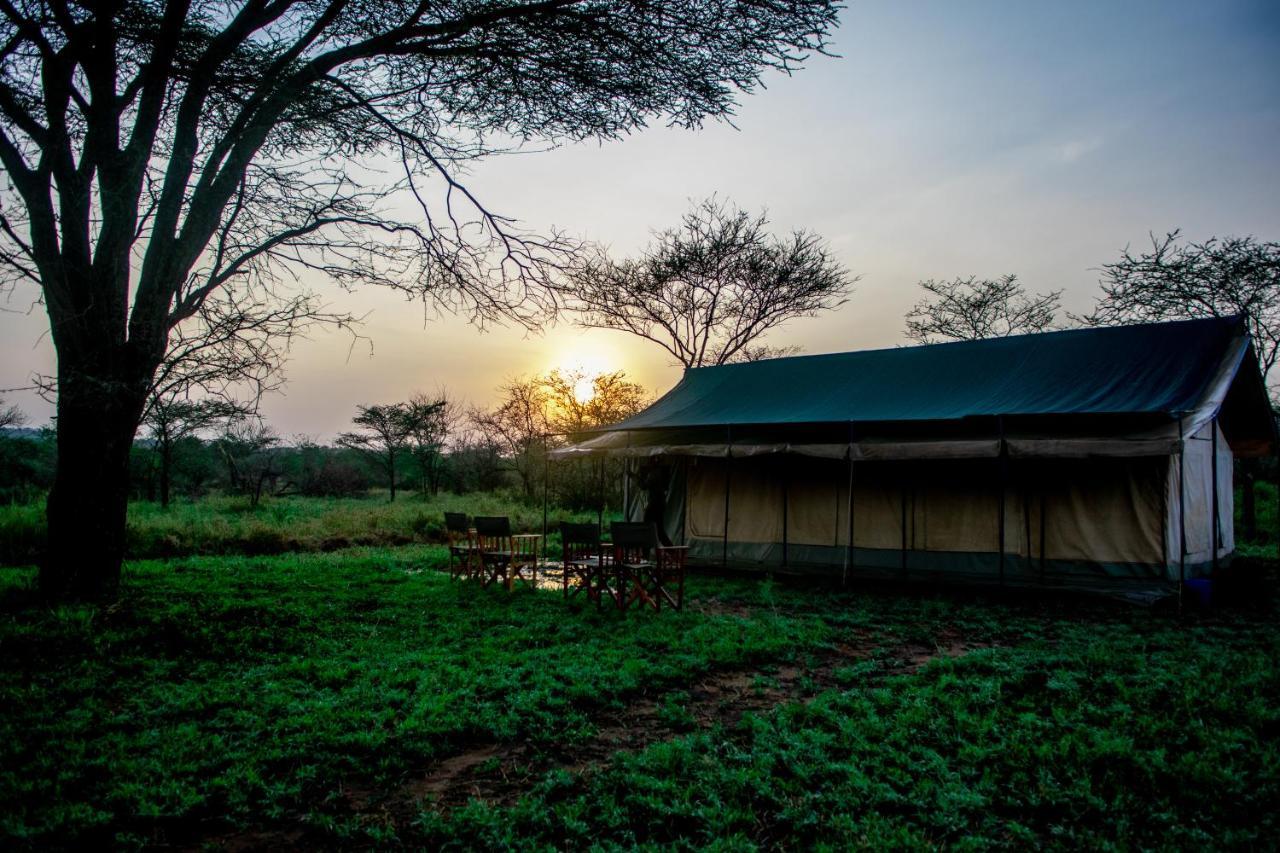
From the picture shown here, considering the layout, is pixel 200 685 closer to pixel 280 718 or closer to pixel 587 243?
pixel 280 718

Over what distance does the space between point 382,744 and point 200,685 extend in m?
1.69

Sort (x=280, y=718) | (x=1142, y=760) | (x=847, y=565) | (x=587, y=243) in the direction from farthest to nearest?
(x=847, y=565) → (x=587, y=243) → (x=280, y=718) → (x=1142, y=760)

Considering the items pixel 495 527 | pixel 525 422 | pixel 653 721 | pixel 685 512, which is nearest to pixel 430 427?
pixel 525 422

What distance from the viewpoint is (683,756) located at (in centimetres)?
349

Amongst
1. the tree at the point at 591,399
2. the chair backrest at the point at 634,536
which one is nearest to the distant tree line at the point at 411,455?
the tree at the point at 591,399

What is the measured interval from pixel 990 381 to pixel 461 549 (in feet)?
24.5

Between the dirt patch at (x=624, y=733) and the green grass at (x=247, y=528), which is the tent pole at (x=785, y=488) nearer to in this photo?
the dirt patch at (x=624, y=733)

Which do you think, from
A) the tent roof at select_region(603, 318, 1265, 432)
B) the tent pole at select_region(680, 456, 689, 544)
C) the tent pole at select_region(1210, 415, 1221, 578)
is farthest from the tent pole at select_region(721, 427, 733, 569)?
the tent pole at select_region(1210, 415, 1221, 578)

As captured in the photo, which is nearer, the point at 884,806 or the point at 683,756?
the point at 884,806

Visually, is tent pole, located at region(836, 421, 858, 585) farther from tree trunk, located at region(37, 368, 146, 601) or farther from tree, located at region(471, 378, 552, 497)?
tree, located at region(471, 378, 552, 497)

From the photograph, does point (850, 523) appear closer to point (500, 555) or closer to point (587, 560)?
point (587, 560)

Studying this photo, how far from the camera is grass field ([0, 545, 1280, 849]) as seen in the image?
2852 millimetres

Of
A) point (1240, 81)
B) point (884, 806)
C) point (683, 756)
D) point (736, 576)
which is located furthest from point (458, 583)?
point (1240, 81)

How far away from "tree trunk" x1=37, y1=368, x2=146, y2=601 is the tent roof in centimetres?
702
